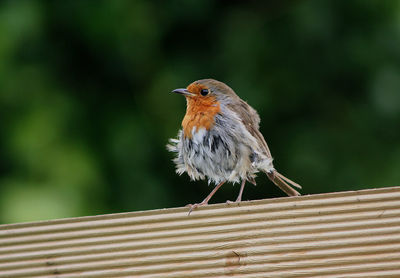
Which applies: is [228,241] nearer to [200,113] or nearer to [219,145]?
[219,145]

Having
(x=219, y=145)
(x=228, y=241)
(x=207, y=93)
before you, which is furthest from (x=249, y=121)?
(x=228, y=241)

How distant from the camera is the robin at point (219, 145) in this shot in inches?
149

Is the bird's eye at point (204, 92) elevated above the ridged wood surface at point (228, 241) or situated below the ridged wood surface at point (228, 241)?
below

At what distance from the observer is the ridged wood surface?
1.87 m

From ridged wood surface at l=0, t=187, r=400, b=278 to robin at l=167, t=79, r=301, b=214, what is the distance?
1.65 meters

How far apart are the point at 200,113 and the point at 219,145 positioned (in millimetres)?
252

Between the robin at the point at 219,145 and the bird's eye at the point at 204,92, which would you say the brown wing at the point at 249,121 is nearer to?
the robin at the point at 219,145

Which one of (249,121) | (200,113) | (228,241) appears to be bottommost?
(249,121)

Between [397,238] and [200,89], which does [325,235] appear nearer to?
[397,238]

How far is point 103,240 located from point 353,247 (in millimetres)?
766

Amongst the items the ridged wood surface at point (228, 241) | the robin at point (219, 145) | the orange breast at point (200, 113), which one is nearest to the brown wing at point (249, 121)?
the robin at point (219, 145)

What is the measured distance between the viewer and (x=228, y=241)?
2.00m

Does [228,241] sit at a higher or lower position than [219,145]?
higher

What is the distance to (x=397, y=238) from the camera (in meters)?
1.83
